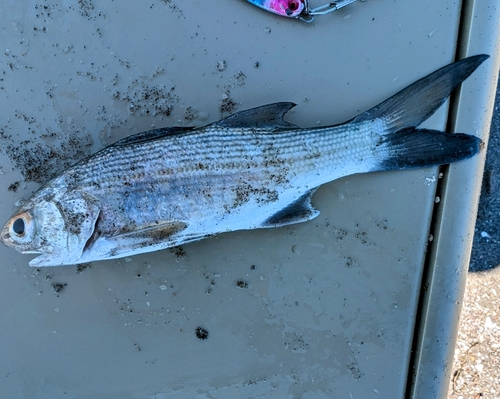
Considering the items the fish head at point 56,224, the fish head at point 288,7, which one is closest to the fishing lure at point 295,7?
the fish head at point 288,7

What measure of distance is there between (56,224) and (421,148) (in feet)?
5.34

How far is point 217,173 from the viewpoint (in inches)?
60.1

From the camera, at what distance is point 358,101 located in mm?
1784

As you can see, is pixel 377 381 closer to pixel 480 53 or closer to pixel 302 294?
pixel 302 294

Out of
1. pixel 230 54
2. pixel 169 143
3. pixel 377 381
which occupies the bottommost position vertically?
pixel 377 381

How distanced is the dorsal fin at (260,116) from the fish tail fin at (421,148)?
48cm

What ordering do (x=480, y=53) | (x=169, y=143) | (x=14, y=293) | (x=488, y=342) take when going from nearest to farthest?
(x=169, y=143) < (x=480, y=53) < (x=14, y=293) < (x=488, y=342)

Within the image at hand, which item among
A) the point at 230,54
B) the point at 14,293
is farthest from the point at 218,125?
the point at 14,293

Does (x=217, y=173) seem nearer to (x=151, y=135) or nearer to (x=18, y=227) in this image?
(x=151, y=135)

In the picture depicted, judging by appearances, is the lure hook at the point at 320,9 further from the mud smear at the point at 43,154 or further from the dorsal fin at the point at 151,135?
the mud smear at the point at 43,154

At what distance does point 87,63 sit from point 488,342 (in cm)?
278

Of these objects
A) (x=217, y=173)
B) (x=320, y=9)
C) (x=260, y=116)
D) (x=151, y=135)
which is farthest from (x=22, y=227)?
(x=320, y=9)

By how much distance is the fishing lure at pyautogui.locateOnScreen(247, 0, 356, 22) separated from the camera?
5.67 ft

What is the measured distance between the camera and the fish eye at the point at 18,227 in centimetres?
152
